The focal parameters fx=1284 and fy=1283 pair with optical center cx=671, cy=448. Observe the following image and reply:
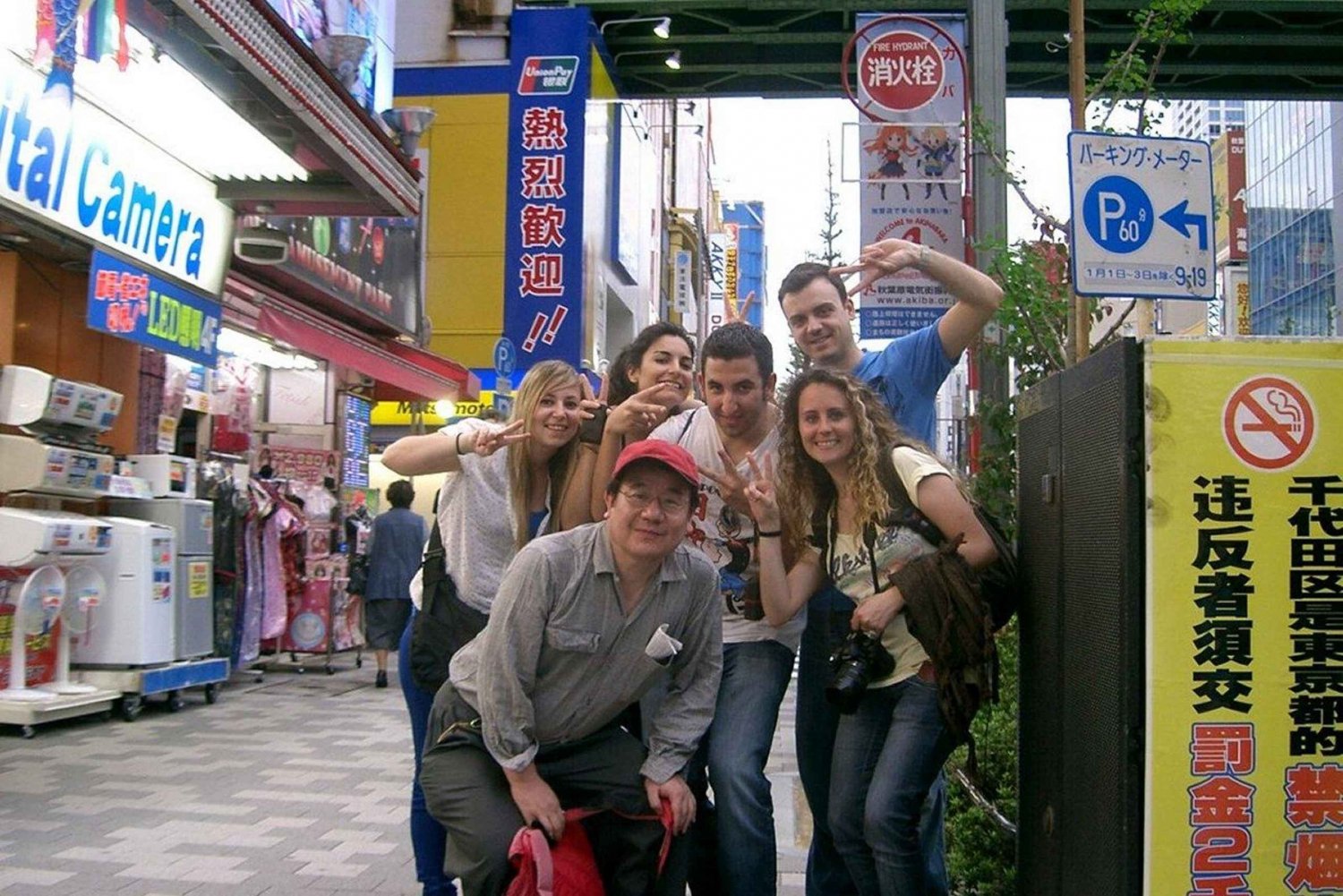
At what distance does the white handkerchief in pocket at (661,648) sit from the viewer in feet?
11.1

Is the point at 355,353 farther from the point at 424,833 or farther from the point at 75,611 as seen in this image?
the point at 424,833

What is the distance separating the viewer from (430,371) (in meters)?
16.0

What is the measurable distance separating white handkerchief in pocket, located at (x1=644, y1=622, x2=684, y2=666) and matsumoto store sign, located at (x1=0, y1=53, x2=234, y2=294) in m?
5.57

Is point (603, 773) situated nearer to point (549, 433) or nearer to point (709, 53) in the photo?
point (549, 433)

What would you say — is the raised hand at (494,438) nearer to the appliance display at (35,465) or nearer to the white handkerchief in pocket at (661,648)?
the white handkerchief in pocket at (661,648)

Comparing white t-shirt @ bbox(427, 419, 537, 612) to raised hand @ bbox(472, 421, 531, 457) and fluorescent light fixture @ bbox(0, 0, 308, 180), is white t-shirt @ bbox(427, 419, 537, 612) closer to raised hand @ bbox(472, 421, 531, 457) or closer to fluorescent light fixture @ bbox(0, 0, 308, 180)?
raised hand @ bbox(472, 421, 531, 457)

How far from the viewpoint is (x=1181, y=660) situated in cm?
264

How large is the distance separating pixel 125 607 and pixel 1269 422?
8867 mm

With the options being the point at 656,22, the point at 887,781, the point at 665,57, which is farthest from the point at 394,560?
the point at 665,57

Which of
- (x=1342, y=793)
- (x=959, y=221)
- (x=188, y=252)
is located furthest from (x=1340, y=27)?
(x=1342, y=793)

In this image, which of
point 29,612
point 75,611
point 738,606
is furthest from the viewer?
point 75,611

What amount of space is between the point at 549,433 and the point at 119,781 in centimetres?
488

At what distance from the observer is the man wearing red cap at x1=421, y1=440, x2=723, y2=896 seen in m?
3.33

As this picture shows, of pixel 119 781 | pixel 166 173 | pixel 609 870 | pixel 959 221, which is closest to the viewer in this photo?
pixel 609 870
